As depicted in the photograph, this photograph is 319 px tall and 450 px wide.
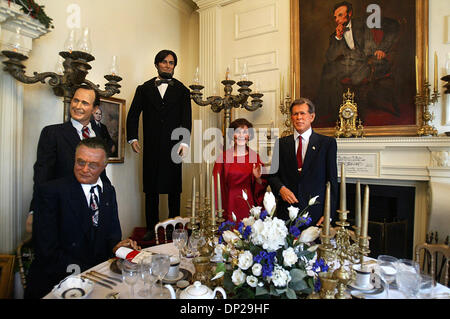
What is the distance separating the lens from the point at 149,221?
320 cm

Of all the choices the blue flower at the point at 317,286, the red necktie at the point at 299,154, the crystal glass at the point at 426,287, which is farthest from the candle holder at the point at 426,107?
the blue flower at the point at 317,286

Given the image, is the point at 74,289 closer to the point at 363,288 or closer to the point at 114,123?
the point at 363,288

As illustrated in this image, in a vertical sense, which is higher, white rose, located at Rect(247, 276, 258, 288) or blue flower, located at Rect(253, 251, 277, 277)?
blue flower, located at Rect(253, 251, 277, 277)

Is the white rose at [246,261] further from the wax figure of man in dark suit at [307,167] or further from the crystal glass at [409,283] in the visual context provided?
the wax figure of man in dark suit at [307,167]

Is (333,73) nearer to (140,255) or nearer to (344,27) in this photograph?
(344,27)

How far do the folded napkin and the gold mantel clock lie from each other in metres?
2.72

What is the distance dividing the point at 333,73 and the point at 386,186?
153 centimetres

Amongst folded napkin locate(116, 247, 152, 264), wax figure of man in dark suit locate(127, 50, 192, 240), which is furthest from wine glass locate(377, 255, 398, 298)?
wax figure of man in dark suit locate(127, 50, 192, 240)

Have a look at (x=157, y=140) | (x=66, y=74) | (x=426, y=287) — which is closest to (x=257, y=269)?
(x=426, y=287)

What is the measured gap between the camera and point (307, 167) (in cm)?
233

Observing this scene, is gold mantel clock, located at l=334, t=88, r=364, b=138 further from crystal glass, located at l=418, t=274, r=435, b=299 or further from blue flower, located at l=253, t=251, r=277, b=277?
blue flower, located at l=253, t=251, r=277, b=277

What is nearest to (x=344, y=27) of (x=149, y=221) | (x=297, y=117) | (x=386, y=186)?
(x=297, y=117)

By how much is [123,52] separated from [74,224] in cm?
280

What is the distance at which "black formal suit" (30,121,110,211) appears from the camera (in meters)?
2.09
